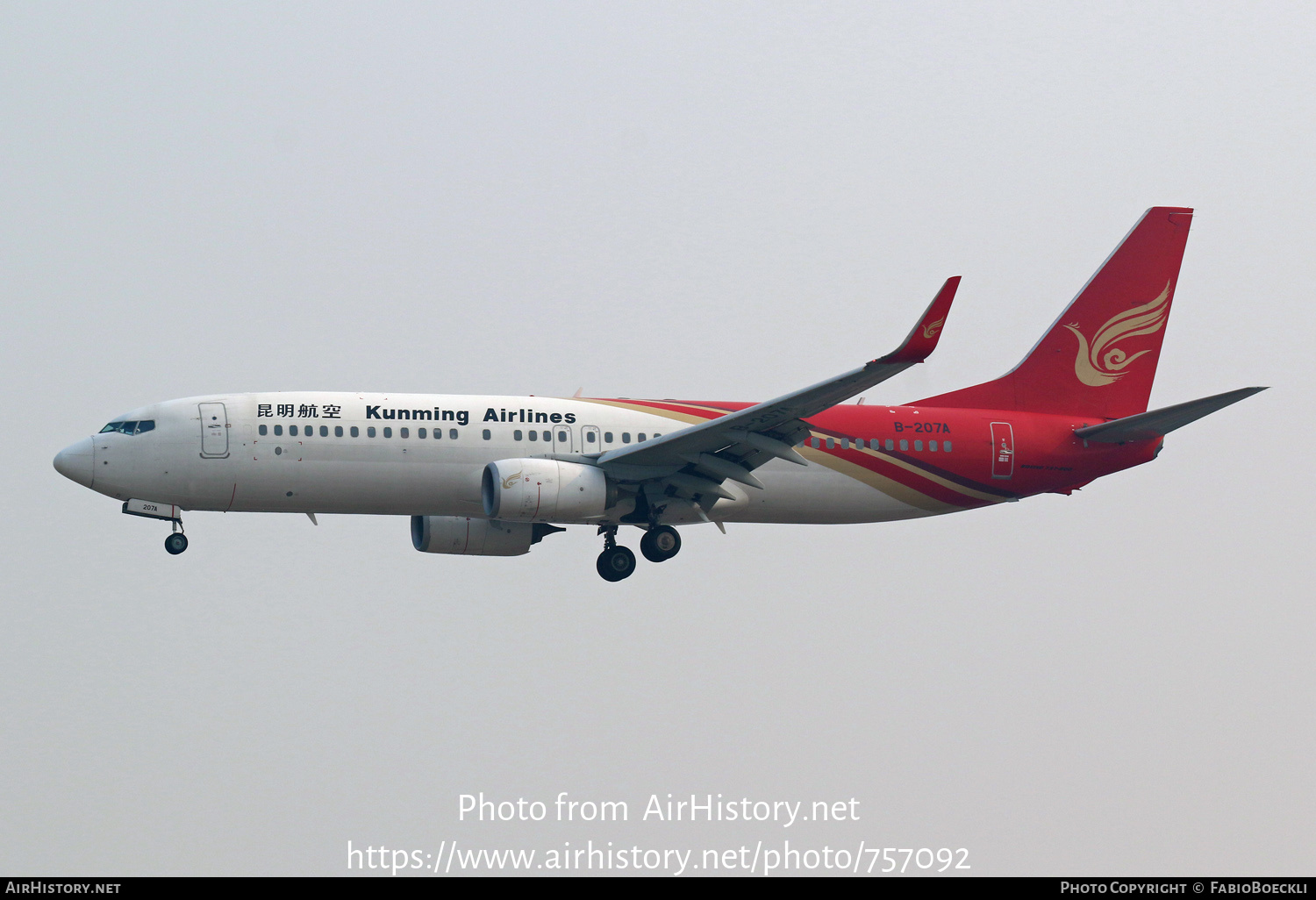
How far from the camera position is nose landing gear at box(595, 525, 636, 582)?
37.4 metres

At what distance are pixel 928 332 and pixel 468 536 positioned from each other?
14.6m

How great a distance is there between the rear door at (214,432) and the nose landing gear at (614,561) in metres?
9.34

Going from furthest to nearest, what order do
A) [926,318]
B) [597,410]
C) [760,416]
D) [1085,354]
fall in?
[1085,354], [597,410], [760,416], [926,318]

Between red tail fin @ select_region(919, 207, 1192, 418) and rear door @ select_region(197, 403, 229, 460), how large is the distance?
17.6 meters

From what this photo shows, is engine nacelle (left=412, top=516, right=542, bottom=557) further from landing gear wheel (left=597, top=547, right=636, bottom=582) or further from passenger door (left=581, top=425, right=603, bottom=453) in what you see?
passenger door (left=581, top=425, right=603, bottom=453)

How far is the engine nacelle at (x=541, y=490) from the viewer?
1324 inches

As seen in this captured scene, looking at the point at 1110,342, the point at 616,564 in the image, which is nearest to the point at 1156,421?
the point at 1110,342

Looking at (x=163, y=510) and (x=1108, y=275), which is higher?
(x=1108, y=275)

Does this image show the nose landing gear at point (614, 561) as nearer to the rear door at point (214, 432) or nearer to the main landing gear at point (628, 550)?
the main landing gear at point (628, 550)

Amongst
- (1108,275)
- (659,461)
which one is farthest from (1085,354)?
(659,461)

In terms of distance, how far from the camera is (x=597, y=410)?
36.7m

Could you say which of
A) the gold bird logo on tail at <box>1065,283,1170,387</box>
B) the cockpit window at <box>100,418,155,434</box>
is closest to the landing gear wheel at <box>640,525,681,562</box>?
the cockpit window at <box>100,418,155,434</box>

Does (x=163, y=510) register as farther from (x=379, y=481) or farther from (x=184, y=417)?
(x=379, y=481)

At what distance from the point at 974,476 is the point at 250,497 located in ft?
57.5
